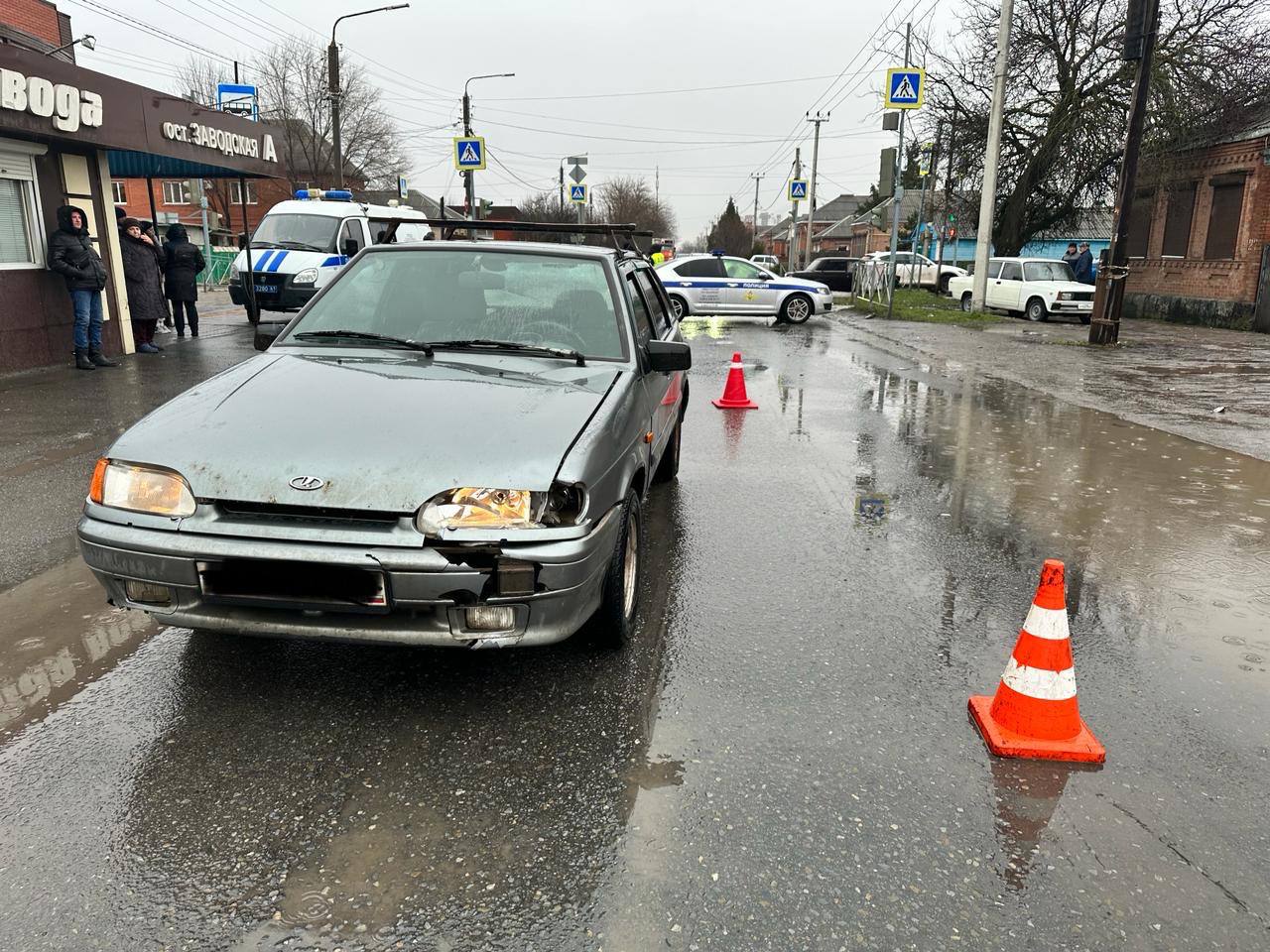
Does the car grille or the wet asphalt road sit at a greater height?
the car grille

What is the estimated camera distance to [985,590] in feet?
15.4

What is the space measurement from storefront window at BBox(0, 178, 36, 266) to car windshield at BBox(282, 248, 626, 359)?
9030mm

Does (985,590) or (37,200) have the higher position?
(37,200)

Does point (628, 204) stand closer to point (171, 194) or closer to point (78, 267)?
point (171, 194)

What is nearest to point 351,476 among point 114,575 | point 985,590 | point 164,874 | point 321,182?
point 114,575

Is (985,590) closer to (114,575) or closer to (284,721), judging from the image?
(284,721)

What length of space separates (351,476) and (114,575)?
35.2 inches

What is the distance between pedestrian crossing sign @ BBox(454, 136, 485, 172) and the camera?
24312 mm

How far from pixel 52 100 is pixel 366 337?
350 inches

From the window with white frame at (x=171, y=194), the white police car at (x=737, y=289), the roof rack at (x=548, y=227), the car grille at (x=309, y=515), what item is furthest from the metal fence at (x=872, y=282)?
the window with white frame at (x=171, y=194)

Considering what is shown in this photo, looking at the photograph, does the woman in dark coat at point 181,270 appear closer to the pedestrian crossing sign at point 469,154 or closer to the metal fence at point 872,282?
the pedestrian crossing sign at point 469,154

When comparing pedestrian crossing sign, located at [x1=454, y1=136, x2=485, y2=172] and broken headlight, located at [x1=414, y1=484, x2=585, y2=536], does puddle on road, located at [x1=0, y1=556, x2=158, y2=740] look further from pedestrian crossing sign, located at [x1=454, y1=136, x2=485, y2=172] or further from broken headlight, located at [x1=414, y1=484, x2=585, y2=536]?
pedestrian crossing sign, located at [x1=454, y1=136, x2=485, y2=172]

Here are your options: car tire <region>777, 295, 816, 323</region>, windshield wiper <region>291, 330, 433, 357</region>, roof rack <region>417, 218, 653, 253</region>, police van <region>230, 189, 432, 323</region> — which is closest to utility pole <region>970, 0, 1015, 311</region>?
car tire <region>777, 295, 816, 323</region>

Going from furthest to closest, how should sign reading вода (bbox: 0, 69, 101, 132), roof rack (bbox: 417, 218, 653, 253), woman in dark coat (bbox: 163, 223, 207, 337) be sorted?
woman in dark coat (bbox: 163, 223, 207, 337) < sign reading вода (bbox: 0, 69, 101, 132) < roof rack (bbox: 417, 218, 653, 253)
